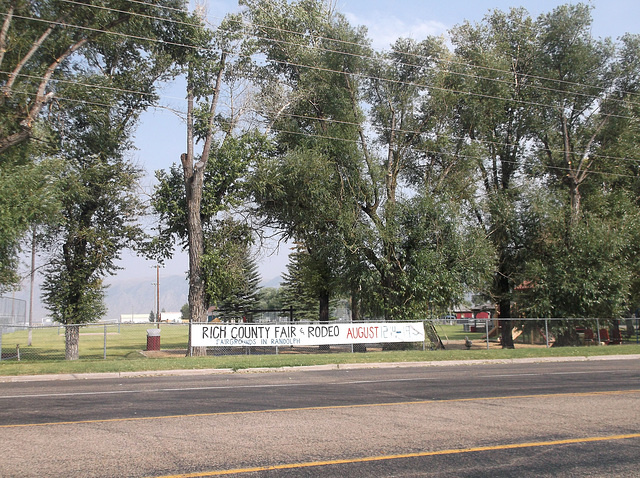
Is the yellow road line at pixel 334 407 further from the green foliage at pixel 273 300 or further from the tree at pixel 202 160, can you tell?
the green foliage at pixel 273 300

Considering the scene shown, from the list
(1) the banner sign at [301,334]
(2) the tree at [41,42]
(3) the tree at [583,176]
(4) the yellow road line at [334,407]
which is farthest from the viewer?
(3) the tree at [583,176]

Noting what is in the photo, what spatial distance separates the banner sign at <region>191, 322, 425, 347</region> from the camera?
22.7 meters

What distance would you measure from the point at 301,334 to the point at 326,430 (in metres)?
16.5

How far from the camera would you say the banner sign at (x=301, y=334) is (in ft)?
74.4

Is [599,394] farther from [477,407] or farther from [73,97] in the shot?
[73,97]

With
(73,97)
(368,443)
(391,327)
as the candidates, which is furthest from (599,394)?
(73,97)

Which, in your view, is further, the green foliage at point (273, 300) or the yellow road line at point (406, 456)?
the green foliage at point (273, 300)

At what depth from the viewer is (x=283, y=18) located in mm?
30547

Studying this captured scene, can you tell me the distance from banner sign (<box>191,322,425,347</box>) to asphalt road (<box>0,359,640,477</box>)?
10202mm

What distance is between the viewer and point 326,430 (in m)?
7.21

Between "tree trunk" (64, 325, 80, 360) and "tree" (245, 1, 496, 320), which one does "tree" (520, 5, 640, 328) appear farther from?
"tree trunk" (64, 325, 80, 360)

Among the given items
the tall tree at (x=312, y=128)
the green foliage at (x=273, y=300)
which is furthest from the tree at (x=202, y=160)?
the green foliage at (x=273, y=300)

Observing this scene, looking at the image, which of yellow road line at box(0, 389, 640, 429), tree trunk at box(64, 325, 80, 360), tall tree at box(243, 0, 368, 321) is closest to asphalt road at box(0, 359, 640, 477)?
yellow road line at box(0, 389, 640, 429)

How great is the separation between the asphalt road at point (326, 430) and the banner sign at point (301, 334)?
33.5 feet
